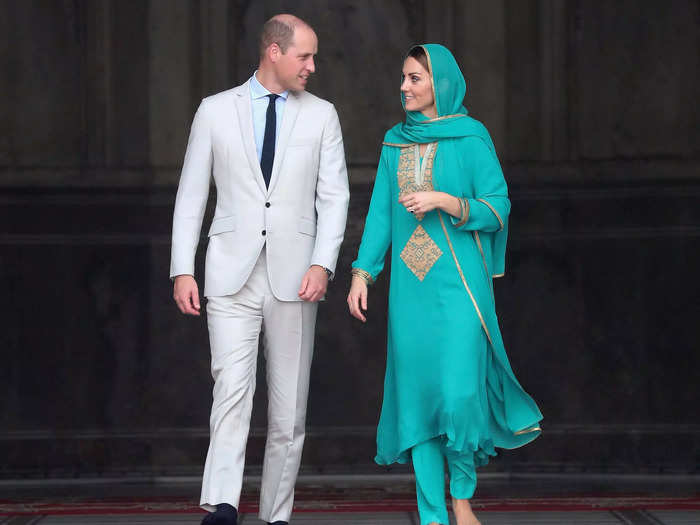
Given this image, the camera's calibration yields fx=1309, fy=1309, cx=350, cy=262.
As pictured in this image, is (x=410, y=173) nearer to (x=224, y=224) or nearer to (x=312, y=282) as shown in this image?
(x=312, y=282)

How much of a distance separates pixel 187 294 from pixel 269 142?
2.18ft

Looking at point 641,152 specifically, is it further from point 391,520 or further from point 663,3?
point 391,520

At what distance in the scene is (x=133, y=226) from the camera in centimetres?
686

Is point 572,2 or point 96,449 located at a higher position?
point 572,2

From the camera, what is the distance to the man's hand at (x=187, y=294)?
5.00m

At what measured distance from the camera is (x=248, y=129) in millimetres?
5031

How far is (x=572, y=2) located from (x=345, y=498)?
2.83 meters

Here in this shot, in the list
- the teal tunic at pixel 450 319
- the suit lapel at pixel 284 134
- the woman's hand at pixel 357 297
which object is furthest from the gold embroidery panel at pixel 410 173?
the suit lapel at pixel 284 134

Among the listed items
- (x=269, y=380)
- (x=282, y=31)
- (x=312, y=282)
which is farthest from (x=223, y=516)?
(x=282, y=31)

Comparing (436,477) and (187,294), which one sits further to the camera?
(187,294)

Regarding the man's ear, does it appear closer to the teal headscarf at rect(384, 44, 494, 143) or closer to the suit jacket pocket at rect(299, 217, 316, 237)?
the teal headscarf at rect(384, 44, 494, 143)

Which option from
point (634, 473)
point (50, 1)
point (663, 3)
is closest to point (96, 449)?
point (50, 1)

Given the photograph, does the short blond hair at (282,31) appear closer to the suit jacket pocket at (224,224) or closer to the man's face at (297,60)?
the man's face at (297,60)

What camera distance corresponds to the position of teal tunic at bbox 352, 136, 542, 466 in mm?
4840
